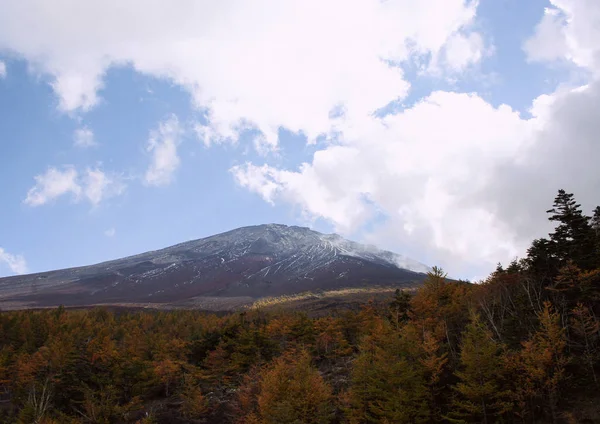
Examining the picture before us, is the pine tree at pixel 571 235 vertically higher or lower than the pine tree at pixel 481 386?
higher

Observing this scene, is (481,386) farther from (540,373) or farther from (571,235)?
(571,235)

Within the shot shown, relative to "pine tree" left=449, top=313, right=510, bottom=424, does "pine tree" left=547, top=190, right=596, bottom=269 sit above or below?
above

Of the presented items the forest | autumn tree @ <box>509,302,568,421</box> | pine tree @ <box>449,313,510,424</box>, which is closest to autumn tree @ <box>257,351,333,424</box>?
the forest

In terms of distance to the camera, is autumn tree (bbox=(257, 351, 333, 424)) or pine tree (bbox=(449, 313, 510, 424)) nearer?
pine tree (bbox=(449, 313, 510, 424))

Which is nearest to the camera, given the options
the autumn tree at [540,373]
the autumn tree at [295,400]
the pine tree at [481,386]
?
the pine tree at [481,386]

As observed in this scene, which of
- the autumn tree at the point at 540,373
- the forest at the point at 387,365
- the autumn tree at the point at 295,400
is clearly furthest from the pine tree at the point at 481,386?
the autumn tree at the point at 295,400

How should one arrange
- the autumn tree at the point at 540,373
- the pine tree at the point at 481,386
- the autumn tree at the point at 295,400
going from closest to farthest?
1. the pine tree at the point at 481,386
2. the autumn tree at the point at 540,373
3. the autumn tree at the point at 295,400

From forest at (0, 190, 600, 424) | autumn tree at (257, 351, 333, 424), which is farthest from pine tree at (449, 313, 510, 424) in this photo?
autumn tree at (257, 351, 333, 424)

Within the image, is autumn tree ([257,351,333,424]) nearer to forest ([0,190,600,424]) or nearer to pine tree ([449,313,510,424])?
forest ([0,190,600,424])

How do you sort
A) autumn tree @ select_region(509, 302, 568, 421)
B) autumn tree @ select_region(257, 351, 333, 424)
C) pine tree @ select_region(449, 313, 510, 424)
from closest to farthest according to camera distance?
Answer: pine tree @ select_region(449, 313, 510, 424)
autumn tree @ select_region(509, 302, 568, 421)
autumn tree @ select_region(257, 351, 333, 424)

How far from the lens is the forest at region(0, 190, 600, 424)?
1232 inches

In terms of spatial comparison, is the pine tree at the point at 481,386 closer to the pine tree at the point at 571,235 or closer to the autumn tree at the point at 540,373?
the autumn tree at the point at 540,373

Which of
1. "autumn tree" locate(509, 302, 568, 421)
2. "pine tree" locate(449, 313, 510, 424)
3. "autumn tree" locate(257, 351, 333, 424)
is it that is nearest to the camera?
"pine tree" locate(449, 313, 510, 424)

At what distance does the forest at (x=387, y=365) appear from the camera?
3128 centimetres
